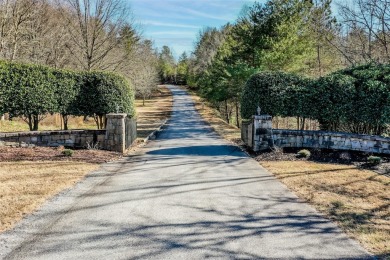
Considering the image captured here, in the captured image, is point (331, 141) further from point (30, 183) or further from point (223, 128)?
point (223, 128)

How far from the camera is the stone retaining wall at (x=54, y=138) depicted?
11.5 meters

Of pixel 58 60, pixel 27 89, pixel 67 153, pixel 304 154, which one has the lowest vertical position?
pixel 304 154

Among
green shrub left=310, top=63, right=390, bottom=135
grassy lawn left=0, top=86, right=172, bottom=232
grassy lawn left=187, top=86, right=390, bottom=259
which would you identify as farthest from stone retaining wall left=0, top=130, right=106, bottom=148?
green shrub left=310, top=63, right=390, bottom=135

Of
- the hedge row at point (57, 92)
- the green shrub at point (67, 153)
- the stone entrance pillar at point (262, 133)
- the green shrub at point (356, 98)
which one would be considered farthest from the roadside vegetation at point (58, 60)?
the green shrub at point (356, 98)

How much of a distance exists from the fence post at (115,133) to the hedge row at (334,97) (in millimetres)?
5441

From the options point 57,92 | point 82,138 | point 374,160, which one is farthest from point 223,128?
point 374,160

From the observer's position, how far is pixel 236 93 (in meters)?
25.1

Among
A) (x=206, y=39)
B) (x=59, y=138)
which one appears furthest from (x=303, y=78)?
(x=206, y=39)

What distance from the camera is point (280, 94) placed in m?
13.2

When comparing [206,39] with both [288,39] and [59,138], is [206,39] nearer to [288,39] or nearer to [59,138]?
[288,39]

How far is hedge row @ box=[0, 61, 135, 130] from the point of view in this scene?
1177 cm

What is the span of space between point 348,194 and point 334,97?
622 cm

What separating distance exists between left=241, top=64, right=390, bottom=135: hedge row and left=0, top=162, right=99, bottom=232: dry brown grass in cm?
734

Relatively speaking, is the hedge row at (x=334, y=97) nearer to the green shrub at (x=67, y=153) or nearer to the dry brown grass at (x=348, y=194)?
the dry brown grass at (x=348, y=194)
